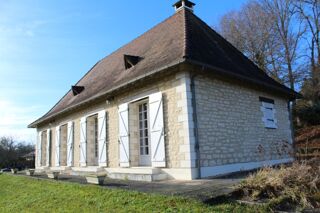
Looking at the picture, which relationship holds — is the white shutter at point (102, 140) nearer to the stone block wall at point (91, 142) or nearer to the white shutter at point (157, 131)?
the stone block wall at point (91, 142)

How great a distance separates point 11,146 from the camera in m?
31.8

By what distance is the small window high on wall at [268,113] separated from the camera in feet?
33.0

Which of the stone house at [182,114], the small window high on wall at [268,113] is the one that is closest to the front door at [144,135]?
the stone house at [182,114]

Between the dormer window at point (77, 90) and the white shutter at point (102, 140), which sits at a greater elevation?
the dormer window at point (77, 90)

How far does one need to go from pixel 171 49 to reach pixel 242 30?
50.7ft

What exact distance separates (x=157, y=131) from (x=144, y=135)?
4.13 ft

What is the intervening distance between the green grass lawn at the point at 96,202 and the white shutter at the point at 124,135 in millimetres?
1977

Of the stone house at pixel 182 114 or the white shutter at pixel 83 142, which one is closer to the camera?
the stone house at pixel 182 114

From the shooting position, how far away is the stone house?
745 centimetres

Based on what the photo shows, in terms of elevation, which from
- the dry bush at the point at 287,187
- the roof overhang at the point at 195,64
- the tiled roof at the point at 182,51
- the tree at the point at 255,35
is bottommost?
the dry bush at the point at 287,187

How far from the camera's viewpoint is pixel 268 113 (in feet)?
33.9

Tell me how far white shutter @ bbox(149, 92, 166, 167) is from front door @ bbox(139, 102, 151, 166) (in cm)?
92

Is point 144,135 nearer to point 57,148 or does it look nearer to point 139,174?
point 139,174

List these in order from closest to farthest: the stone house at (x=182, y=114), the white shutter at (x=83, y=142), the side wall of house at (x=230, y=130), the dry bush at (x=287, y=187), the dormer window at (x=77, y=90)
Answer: the dry bush at (x=287, y=187) → the stone house at (x=182, y=114) → the side wall of house at (x=230, y=130) → the white shutter at (x=83, y=142) → the dormer window at (x=77, y=90)
